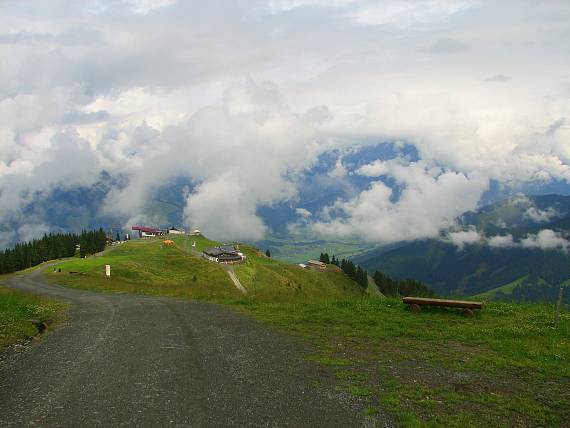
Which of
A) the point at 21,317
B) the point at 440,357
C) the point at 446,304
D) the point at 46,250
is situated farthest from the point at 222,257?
the point at 440,357

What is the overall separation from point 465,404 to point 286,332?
9.83 m

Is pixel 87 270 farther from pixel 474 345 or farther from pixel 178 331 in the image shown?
pixel 474 345

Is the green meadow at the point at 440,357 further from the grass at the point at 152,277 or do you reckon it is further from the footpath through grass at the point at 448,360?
the grass at the point at 152,277

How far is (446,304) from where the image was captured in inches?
912

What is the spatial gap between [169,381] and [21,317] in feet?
48.3

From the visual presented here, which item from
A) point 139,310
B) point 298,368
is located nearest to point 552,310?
point 298,368

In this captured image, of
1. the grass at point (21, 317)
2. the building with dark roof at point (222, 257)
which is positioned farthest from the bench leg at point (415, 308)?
the building with dark roof at point (222, 257)

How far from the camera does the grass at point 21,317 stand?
18641mm

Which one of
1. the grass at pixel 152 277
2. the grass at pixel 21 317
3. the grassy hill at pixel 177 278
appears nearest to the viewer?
the grass at pixel 21 317

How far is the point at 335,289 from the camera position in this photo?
166625mm

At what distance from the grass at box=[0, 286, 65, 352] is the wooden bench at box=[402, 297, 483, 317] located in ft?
63.4

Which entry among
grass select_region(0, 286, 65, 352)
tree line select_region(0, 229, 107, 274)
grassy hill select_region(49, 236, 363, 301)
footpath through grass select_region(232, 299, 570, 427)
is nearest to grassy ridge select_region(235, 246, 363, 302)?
grassy hill select_region(49, 236, 363, 301)

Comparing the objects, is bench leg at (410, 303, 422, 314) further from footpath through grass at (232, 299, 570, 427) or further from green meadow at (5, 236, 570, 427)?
footpath through grass at (232, 299, 570, 427)

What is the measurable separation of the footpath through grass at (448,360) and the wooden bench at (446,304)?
484 mm
